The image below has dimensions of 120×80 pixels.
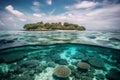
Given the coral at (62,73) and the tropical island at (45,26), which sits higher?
the tropical island at (45,26)

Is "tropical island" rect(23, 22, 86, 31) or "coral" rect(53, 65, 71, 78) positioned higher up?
"tropical island" rect(23, 22, 86, 31)

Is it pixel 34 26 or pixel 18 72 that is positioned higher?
pixel 34 26

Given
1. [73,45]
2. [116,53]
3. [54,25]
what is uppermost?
[54,25]

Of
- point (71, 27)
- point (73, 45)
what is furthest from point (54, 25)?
point (73, 45)

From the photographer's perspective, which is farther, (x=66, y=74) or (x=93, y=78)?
(x=93, y=78)

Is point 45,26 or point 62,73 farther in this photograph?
point 45,26

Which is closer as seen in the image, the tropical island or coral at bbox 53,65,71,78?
coral at bbox 53,65,71,78

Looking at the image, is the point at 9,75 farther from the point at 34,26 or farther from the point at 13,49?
the point at 34,26

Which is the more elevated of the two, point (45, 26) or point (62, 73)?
point (45, 26)

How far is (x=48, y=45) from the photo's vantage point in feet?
53.9

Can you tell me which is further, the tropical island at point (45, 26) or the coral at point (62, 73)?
the tropical island at point (45, 26)

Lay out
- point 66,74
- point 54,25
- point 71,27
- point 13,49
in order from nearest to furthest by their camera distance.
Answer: point 66,74 < point 13,49 < point 54,25 < point 71,27

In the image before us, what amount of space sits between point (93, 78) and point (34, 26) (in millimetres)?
56547

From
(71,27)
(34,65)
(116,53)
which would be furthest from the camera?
(71,27)
